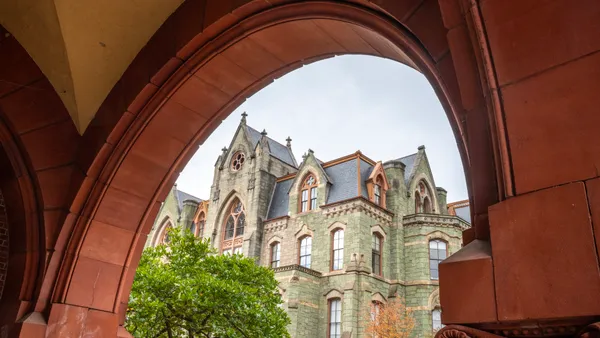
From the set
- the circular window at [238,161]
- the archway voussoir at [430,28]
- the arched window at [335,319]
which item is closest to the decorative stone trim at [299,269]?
the arched window at [335,319]

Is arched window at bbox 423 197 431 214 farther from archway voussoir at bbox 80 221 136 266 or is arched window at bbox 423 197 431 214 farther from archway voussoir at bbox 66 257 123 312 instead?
archway voussoir at bbox 66 257 123 312

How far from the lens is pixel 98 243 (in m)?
3.86

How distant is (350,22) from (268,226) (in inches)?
912

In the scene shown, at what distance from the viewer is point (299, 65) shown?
3781 millimetres

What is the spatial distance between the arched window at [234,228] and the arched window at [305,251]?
388cm

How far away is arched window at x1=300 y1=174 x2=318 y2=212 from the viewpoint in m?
24.3

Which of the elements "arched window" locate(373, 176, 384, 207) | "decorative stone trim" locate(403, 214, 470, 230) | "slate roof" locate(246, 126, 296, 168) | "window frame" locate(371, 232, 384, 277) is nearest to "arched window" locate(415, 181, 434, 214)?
"decorative stone trim" locate(403, 214, 470, 230)

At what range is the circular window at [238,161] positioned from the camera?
28.2 metres

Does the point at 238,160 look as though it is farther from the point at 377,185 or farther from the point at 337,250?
the point at 337,250

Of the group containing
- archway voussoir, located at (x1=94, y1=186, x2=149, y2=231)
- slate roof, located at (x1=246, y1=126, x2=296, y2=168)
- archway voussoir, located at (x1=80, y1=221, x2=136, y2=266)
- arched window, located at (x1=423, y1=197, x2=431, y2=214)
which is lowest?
archway voussoir, located at (x1=80, y1=221, x2=136, y2=266)

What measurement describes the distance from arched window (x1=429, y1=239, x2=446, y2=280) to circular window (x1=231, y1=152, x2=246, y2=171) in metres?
11.7

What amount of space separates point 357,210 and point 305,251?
360 cm

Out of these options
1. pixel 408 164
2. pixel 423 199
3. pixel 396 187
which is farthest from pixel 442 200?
pixel 396 187

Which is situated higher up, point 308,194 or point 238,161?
point 238,161
